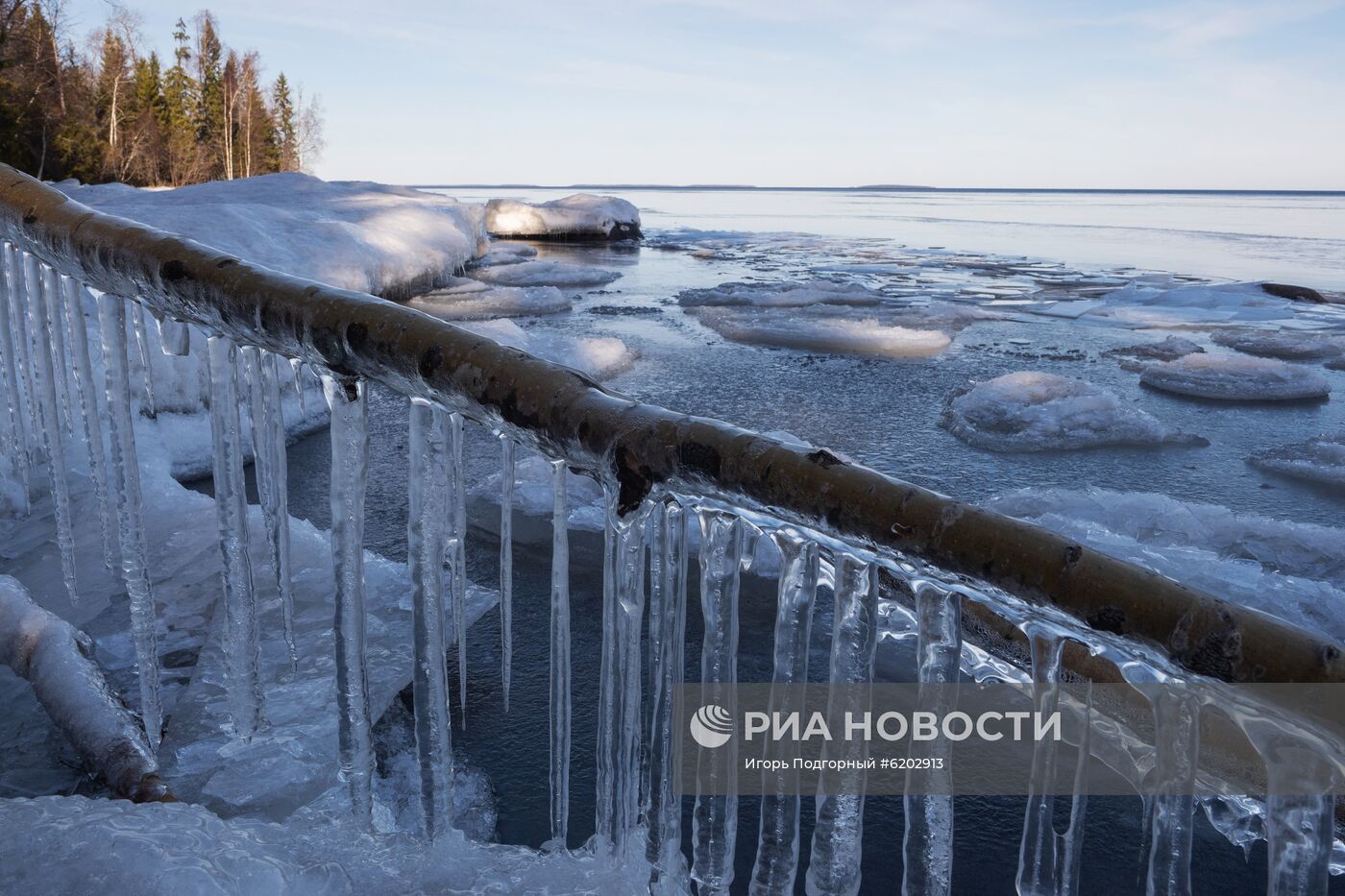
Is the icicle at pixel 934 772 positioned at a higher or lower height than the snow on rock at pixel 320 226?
Answer: lower

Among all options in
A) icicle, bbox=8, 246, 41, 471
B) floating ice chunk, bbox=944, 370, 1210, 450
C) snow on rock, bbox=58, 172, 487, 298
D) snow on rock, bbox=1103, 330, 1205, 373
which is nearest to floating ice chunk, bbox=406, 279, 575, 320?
snow on rock, bbox=58, 172, 487, 298

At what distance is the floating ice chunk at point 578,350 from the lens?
7.52 m

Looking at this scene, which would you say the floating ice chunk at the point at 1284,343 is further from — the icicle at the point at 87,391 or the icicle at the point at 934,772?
the icicle at the point at 87,391

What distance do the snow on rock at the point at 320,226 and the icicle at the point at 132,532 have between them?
122 inches

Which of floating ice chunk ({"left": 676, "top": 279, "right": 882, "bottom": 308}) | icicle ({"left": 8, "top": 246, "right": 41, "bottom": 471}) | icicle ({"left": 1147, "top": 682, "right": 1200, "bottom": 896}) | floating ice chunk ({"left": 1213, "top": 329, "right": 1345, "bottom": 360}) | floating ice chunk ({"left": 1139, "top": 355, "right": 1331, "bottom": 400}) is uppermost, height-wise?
icicle ({"left": 8, "top": 246, "right": 41, "bottom": 471})

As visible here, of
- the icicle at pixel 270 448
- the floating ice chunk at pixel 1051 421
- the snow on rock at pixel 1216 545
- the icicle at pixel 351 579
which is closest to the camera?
the icicle at pixel 351 579

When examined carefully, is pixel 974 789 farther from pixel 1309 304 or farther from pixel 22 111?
pixel 22 111

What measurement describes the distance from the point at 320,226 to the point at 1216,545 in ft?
31.8

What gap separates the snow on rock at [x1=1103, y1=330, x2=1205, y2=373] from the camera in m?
8.53

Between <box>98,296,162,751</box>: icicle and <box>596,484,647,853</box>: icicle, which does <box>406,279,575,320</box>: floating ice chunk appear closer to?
<box>98,296,162,751</box>: icicle

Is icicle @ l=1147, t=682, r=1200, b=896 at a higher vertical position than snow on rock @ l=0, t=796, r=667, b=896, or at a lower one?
higher

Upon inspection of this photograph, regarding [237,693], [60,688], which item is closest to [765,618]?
[237,693]

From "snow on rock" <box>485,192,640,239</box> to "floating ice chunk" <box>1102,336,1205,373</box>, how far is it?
1835 cm

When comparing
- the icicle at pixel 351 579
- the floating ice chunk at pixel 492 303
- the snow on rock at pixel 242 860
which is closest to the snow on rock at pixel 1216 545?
the snow on rock at pixel 242 860
